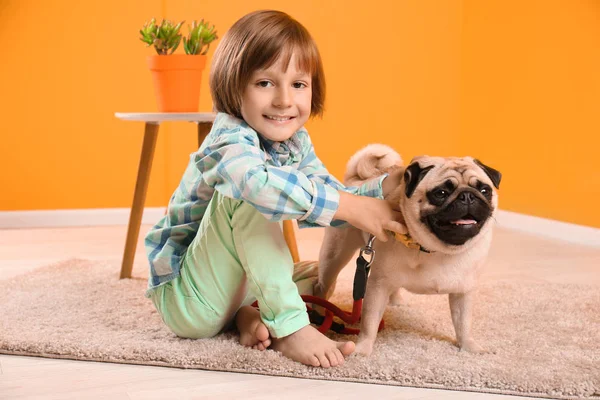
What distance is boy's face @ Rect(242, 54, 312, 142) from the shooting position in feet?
3.71

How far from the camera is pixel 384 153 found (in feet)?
4.41

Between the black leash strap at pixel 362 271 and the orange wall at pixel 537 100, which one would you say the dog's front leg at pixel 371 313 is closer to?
the black leash strap at pixel 362 271

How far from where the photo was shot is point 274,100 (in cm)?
113

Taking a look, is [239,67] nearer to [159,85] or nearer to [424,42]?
[159,85]

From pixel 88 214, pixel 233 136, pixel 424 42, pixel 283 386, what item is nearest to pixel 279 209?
Answer: pixel 233 136

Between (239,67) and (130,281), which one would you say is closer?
(239,67)

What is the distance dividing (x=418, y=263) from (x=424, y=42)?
1.94 meters

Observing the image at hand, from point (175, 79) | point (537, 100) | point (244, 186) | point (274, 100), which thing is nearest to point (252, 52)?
point (274, 100)

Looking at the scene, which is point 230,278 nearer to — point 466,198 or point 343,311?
point 343,311

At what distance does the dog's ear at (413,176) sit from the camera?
107cm

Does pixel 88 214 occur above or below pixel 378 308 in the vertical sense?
below

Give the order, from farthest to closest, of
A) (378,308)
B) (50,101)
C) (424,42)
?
(424,42) < (50,101) < (378,308)

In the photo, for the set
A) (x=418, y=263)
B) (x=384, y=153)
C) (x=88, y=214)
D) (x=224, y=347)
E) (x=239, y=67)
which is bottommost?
(x=88, y=214)

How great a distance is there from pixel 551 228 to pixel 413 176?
154 cm
